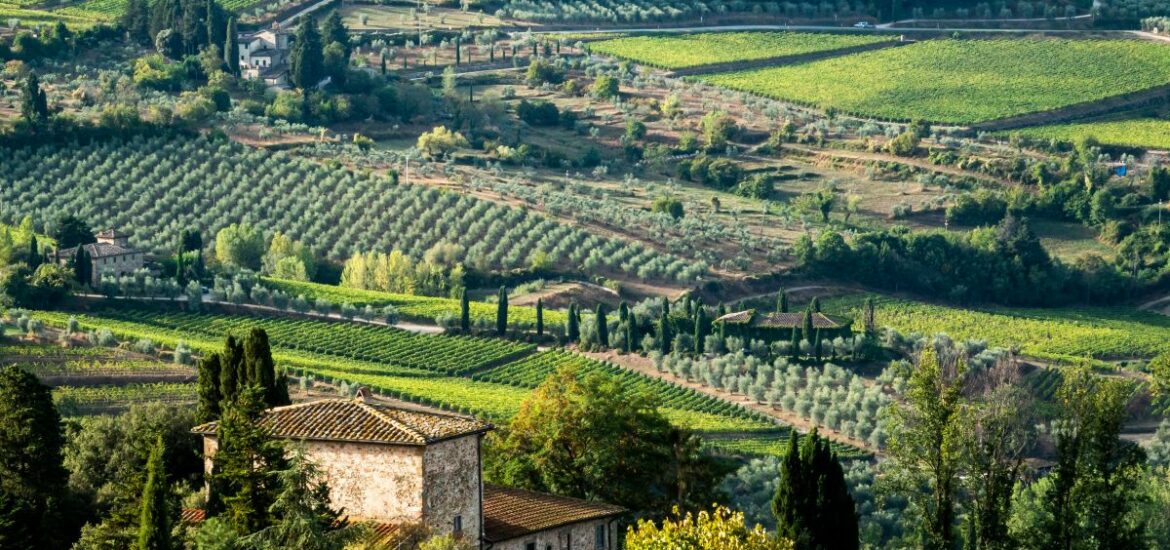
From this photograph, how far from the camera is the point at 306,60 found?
16838 centimetres

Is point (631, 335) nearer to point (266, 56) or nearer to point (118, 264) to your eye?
point (118, 264)

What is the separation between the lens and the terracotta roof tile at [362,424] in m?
57.4

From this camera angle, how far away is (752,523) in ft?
299

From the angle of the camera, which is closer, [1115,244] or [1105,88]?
[1115,244]

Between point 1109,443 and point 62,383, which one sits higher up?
point 1109,443

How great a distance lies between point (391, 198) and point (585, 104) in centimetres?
3171

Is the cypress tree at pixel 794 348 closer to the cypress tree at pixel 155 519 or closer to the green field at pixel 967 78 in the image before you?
the green field at pixel 967 78

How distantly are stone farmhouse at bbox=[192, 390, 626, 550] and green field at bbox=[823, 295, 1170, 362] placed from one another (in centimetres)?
7513

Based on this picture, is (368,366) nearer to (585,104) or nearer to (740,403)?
(740,403)

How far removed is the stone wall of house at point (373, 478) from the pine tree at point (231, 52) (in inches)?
4477

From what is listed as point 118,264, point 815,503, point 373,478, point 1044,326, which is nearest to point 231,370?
point 373,478

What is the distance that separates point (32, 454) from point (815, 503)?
1893cm

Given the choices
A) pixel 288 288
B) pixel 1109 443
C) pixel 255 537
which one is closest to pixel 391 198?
pixel 288 288

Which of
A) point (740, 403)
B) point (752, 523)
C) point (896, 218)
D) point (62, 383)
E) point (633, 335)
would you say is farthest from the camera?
point (896, 218)
